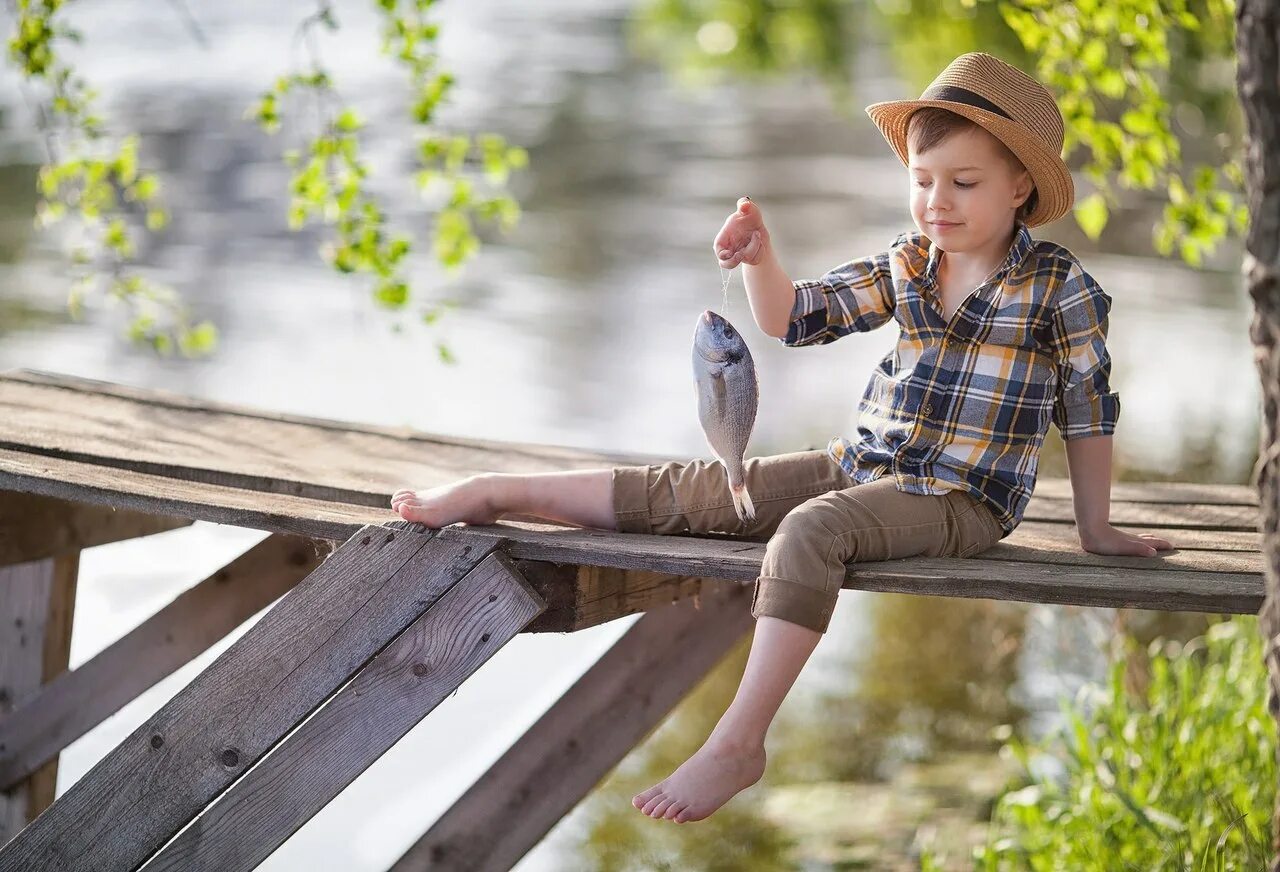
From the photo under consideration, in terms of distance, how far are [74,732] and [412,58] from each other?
2.25m

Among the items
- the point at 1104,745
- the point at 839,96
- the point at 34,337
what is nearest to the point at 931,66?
the point at 839,96

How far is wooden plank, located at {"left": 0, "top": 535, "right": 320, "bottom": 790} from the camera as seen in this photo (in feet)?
12.1

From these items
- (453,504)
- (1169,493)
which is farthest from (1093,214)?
(453,504)

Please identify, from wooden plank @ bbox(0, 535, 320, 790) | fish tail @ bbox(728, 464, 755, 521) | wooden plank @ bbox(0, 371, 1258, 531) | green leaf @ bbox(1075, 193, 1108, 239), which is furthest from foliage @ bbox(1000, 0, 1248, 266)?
wooden plank @ bbox(0, 535, 320, 790)

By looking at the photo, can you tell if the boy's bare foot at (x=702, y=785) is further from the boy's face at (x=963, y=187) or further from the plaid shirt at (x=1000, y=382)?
the boy's face at (x=963, y=187)

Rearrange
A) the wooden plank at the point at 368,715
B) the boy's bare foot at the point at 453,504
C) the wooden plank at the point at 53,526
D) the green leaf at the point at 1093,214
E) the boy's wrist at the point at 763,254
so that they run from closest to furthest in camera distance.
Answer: the wooden plank at the point at 368,715, the boy's bare foot at the point at 453,504, the boy's wrist at the point at 763,254, the wooden plank at the point at 53,526, the green leaf at the point at 1093,214

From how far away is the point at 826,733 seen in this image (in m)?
5.73

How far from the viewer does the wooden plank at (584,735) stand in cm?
359

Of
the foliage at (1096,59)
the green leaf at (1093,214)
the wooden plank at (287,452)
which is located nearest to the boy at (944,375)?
the wooden plank at (287,452)

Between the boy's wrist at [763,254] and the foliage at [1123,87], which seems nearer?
the boy's wrist at [763,254]

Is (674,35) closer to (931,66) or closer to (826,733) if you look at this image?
(931,66)

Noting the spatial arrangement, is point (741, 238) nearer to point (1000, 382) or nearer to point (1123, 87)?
point (1000, 382)

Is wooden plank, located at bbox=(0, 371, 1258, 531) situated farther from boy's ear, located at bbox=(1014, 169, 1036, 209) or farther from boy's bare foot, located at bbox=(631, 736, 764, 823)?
boy's bare foot, located at bbox=(631, 736, 764, 823)

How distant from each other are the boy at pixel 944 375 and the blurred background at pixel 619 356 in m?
2.08
